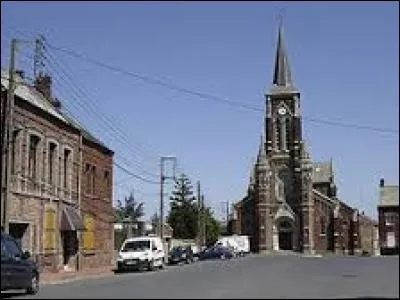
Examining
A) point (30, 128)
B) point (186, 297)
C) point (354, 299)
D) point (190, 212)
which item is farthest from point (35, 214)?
point (190, 212)

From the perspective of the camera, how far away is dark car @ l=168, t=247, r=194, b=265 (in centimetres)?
5744

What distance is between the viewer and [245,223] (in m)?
115

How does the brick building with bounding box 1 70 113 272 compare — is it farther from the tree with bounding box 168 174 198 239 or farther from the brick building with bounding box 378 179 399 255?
the tree with bounding box 168 174 198 239

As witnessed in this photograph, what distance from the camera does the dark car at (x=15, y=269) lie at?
21.8 m

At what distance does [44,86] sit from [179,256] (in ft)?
60.4

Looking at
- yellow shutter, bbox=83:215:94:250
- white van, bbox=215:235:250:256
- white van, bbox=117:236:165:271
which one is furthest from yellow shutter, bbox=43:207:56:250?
white van, bbox=215:235:250:256

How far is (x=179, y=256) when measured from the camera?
58094mm

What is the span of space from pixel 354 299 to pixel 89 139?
97.8 feet

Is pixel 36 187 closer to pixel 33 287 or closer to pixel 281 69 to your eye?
pixel 33 287

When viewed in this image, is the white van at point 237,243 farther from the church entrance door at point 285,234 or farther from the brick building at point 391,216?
the brick building at point 391,216

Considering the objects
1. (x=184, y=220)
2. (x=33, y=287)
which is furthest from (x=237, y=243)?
(x=33, y=287)

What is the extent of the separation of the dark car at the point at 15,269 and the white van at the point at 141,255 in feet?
61.6

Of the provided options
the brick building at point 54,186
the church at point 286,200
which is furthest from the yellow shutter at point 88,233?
the church at point 286,200

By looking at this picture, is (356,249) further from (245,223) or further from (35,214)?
(35,214)
